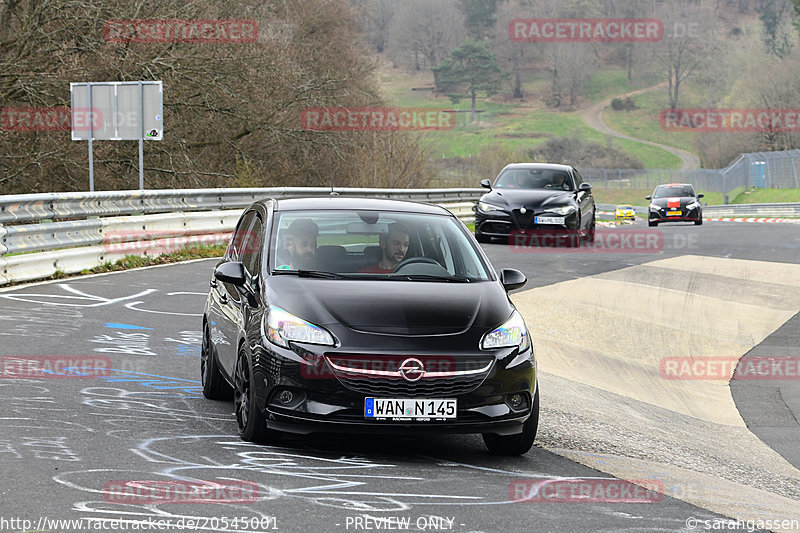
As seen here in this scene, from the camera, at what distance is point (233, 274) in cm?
737

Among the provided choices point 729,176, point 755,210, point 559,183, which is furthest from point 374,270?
point 729,176

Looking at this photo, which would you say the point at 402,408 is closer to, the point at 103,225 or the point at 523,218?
the point at 103,225

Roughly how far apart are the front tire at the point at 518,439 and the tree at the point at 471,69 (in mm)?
148169

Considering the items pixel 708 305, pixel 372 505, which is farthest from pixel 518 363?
pixel 708 305

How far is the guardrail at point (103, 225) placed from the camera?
14750 mm

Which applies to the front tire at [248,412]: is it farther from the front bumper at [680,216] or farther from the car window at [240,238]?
the front bumper at [680,216]

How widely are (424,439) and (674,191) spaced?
3209 cm

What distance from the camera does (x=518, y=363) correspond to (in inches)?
259

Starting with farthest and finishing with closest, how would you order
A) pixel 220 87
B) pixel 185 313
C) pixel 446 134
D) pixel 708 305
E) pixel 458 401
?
pixel 446 134 → pixel 220 87 → pixel 708 305 → pixel 185 313 → pixel 458 401

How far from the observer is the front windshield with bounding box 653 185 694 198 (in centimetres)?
3781

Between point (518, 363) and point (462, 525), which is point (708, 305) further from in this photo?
point (462, 525)

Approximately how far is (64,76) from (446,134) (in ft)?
385

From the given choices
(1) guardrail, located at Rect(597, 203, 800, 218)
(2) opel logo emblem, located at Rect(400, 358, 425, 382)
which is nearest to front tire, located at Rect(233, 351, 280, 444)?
(2) opel logo emblem, located at Rect(400, 358, 425, 382)

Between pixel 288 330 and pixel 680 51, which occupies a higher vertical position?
pixel 680 51
